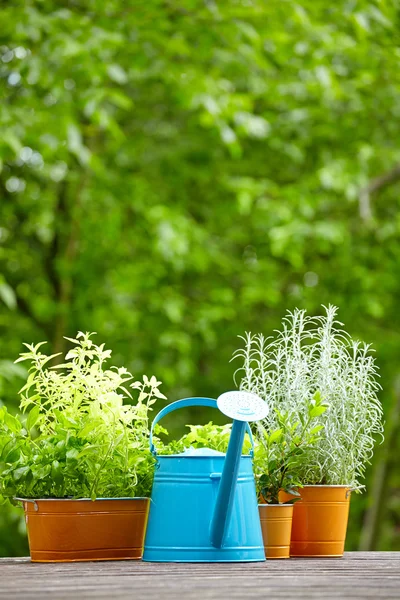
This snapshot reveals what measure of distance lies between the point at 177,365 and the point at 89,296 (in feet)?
3.00

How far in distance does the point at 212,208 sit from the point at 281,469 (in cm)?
650

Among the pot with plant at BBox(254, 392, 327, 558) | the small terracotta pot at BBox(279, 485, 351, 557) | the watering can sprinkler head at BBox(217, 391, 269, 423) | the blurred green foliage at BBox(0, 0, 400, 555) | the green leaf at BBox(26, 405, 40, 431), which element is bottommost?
the blurred green foliage at BBox(0, 0, 400, 555)

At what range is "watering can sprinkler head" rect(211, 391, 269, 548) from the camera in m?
1.91

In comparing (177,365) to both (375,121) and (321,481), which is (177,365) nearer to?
(375,121)

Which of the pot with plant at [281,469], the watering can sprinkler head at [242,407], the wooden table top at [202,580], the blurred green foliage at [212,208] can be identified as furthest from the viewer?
the blurred green foliage at [212,208]

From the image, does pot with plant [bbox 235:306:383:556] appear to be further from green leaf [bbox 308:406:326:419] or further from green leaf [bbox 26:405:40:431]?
green leaf [bbox 26:405:40:431]

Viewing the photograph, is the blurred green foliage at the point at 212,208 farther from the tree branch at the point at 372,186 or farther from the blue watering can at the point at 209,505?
the blue watering can at the point at 209,505

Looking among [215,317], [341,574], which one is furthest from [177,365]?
[341,574]

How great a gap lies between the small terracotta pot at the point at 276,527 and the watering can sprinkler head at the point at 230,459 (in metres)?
0.20

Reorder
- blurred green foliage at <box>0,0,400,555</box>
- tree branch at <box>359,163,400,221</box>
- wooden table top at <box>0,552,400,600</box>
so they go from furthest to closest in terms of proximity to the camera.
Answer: tree branch at <box>359,163,400,221</box> → blurred green foliage at <box>0,0,400,555</box> → wooden table top at <box>0,552,400,600</box>

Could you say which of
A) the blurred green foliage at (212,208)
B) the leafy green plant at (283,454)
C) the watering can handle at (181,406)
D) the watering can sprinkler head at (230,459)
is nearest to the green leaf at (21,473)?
the watering can handle at (181,406)

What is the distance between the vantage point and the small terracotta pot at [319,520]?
2223mm

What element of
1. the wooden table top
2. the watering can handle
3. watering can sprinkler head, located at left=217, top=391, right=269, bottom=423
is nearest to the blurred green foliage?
the watering can handle

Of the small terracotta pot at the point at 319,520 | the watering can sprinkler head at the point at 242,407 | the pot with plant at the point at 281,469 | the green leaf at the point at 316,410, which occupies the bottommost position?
the small terracotta pot at the point at 319,520
